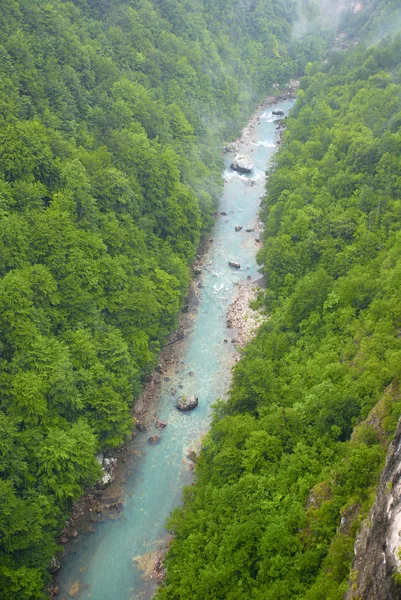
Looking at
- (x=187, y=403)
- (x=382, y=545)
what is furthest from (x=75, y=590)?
(x=382, y=545)

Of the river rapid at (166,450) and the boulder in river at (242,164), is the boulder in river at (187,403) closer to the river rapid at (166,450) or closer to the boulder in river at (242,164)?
the river rapid at (166,450)

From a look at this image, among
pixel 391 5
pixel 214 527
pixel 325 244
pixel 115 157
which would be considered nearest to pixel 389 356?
pixel 214 527

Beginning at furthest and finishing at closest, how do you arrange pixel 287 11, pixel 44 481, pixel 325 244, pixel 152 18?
pixel 287 11 → pixel 152 18 → pixel 325 244 → pixel 44 481

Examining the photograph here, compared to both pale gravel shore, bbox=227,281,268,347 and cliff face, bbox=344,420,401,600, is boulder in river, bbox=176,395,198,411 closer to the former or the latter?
pale gravel shore, bbox=227,281,268,347

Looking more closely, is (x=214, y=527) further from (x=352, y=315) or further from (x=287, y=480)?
(x=352, y=315)

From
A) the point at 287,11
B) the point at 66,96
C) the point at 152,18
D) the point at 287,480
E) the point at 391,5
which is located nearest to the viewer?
the point at 287,480

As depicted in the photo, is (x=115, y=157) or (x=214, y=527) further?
(x=115, y=157)

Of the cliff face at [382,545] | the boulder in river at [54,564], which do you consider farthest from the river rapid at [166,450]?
the cliff face at [382,545]

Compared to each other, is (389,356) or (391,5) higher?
(391,5)
